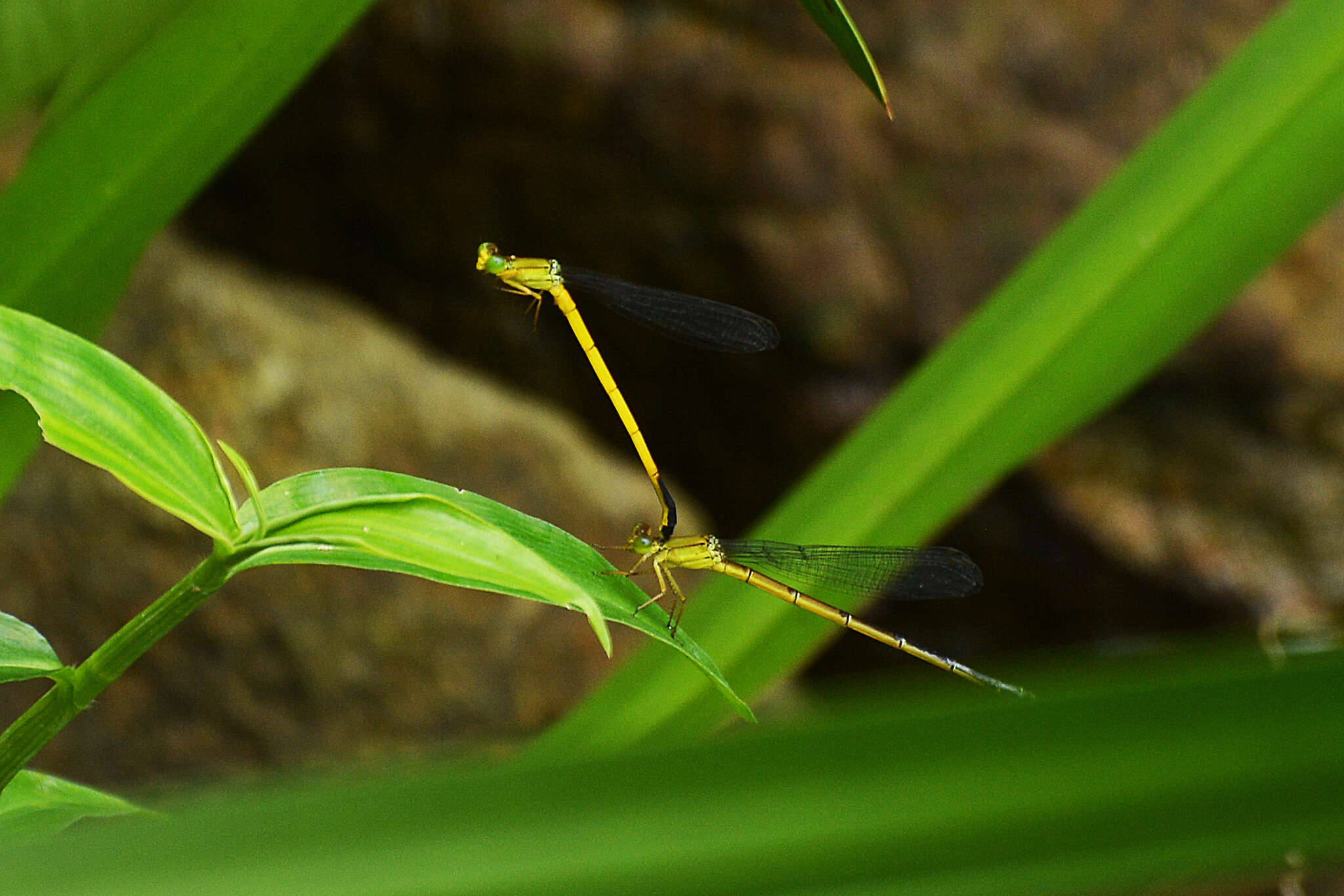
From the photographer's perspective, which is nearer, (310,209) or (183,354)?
(183,354)

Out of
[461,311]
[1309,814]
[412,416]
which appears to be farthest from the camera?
[461,311]

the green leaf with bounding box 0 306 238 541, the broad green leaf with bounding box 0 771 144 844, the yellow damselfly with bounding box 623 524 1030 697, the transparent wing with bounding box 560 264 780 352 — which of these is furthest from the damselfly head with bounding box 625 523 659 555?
the green leaf with bounding box 0 306 238 541


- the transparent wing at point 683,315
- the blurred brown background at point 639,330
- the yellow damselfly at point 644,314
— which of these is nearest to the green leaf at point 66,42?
the yellow damselfly at point 644,314

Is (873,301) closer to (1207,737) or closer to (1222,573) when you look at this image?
(1222,573)

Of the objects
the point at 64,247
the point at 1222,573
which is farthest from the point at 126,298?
the point at 1222,573

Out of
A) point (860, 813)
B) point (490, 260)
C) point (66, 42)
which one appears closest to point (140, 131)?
point (66, 42)

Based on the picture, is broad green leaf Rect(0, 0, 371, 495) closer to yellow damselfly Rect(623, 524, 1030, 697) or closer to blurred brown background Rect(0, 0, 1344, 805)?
yellow damselfly Rect(623, 524, 1030, 697)
